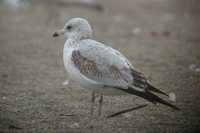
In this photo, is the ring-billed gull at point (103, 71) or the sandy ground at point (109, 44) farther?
the sandy ground at point (109, 44)

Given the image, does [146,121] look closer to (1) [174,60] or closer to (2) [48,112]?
(2) [48,112]

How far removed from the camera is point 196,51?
1039 centimetres

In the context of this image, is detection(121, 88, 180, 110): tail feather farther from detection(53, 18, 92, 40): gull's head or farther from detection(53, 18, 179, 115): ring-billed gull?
detection(53, 18, 92, 40): gull's head

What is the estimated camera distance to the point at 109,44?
10898 mm

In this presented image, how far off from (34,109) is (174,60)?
403 cm

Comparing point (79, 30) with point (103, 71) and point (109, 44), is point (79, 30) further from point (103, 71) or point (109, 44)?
point (109, 44)

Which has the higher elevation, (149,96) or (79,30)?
(79,30)

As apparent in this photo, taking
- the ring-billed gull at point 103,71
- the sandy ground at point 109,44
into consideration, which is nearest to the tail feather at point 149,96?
the ring-billed gull at point 103,71

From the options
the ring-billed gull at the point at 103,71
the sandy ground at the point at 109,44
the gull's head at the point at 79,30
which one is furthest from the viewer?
the gull's head at the point at 79,30

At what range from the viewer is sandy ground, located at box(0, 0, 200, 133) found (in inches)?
229

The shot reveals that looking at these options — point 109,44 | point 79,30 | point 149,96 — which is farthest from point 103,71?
point 109,44

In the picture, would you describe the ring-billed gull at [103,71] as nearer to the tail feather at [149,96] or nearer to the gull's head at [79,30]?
the tail feather at [149,96]

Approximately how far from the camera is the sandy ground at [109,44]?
5.82 metres

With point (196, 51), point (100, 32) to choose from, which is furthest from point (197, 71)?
point (100, 32)
